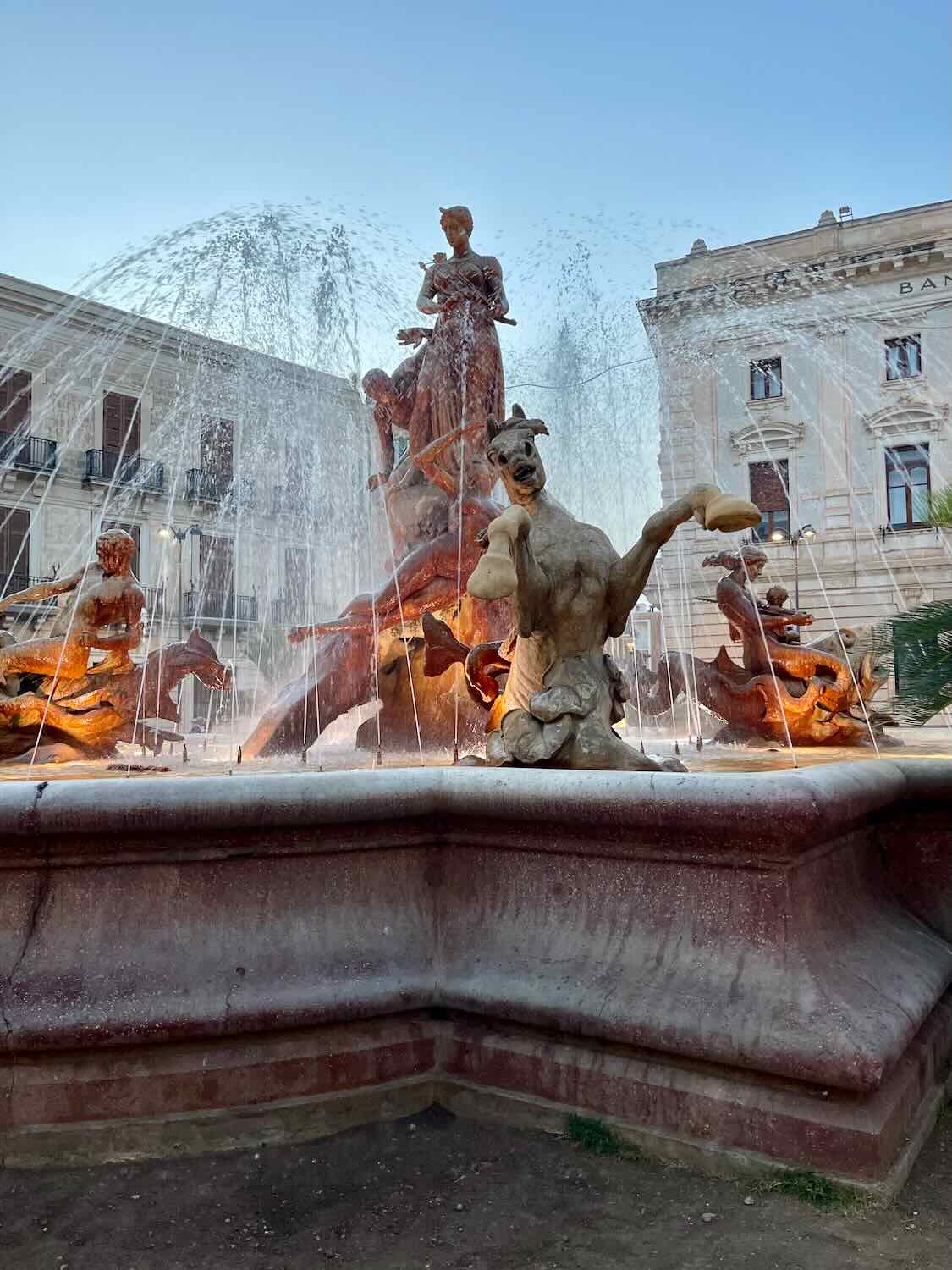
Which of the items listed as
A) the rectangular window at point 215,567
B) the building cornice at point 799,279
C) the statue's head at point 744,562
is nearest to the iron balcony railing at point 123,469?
the rectangular window at point 215,567

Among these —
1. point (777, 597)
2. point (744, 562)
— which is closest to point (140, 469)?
point (744, 562)

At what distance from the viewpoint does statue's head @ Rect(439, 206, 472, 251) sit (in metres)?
6.68

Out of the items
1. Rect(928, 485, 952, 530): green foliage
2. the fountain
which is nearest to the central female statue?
Rect(928, 485, 952, 530): green foliage

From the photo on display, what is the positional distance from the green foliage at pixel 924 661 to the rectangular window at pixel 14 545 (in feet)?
69.8

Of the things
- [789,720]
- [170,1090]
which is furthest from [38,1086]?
[789,720]

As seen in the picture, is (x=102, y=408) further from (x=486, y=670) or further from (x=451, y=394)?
(x=486, y=670)

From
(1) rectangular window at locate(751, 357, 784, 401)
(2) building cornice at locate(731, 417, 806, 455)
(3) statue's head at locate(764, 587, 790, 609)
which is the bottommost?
(3) statue's head at locate(764, 587, 790, 609)

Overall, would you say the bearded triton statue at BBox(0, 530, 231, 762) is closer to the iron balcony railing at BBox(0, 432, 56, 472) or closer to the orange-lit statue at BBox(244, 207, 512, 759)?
the orange-lit statue at BBox(244, 207, 512, 759)

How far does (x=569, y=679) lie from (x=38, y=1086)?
76.7 inches

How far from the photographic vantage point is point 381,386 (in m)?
6.80

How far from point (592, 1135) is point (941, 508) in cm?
304

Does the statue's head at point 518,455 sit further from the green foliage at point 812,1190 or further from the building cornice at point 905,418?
the building cornice at point 905,418

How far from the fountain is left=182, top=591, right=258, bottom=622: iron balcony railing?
72.9ft

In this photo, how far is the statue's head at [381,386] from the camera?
6793mm
